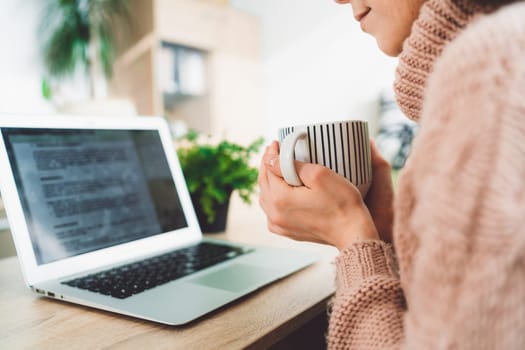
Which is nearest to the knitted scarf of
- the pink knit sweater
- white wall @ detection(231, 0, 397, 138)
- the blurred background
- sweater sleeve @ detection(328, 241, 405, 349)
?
the pink knit sweater

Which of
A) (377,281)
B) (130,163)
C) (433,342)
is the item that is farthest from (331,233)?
(130,163)

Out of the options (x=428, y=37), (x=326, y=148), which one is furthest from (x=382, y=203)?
(x=428, y=37)

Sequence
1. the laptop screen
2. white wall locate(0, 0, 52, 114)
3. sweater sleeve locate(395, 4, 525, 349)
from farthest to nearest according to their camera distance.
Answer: white wall locate(0, 0, 52, 114)
the laptop screen
sweater sleeve locate(395, 4, 525, 349)

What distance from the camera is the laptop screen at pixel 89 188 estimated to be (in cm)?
61

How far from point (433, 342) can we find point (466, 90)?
0.57 feet

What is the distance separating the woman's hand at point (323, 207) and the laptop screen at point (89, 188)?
1.07 ft

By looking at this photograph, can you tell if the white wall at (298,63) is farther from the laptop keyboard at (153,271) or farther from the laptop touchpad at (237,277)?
the laptop touchpad at (237,277)

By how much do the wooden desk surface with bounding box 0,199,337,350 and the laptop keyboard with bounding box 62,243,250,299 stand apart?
0.05m

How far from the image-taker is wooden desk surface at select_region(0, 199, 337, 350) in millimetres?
403

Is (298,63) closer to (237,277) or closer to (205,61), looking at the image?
(205,61)

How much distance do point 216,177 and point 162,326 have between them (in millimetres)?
524

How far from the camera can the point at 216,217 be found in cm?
95

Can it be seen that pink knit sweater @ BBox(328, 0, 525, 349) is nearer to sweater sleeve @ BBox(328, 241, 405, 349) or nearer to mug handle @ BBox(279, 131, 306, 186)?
sweater sleeve @ BBox(328, 241, 405, 349)

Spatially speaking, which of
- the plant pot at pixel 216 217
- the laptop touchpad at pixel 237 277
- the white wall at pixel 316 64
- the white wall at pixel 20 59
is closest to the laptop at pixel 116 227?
the laptop touchpad at pixel 237 277
